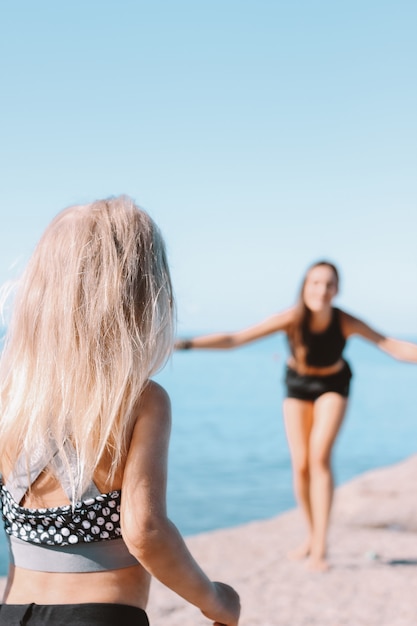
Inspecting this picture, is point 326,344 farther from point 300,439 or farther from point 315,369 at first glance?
point 300,439

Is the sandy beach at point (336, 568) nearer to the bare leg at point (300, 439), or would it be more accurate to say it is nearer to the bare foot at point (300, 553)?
the bare foot at point (300, 553)

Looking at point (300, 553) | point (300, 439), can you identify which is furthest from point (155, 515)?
point (300, 553)

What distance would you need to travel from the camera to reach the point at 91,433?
73.9 inches

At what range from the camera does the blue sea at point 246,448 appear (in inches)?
459

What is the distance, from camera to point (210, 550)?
6.50 m

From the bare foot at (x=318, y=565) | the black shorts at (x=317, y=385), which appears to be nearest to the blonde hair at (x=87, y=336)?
the black shorts at (x=317, y=385)

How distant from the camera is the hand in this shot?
193 cm

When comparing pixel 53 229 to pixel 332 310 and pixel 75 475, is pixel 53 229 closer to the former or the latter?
pixel 75 475

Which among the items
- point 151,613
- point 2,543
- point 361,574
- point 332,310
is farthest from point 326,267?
point 2,543

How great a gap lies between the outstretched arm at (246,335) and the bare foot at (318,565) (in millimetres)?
1558

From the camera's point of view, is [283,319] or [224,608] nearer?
[224,608]

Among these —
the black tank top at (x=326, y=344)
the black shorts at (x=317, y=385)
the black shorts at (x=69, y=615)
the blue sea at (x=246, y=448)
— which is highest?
the black shorts at (x=69, y=615)

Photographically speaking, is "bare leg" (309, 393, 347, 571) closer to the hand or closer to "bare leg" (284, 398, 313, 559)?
"bare leg" (284, 398, 313, 559)

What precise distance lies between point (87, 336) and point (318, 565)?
3968 millimetres
